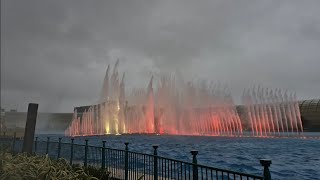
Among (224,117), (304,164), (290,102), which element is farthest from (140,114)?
(304,164)

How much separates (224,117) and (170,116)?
12133mm

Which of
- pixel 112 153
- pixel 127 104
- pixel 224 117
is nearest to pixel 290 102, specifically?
pixel 224 117

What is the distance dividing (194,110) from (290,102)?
21059 mm

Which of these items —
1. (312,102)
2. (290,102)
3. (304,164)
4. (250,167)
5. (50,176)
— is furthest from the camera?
(312,102)

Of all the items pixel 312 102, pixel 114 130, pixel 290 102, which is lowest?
pixel 114 130

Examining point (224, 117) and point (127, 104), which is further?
point (127, 104)

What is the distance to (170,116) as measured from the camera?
67.3 m

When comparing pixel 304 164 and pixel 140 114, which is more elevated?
pixel 140 114

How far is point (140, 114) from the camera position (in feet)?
230

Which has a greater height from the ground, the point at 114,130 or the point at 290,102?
the point at 290,102

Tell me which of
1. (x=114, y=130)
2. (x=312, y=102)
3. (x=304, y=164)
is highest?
(x=312, y=102)

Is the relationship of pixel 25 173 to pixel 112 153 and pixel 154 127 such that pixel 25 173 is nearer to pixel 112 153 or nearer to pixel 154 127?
pixel 112 153

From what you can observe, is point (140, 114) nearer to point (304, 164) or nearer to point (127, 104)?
point (127, 104)

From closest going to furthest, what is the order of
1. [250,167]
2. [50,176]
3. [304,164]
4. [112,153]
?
1. [50,176]
2. [112,153]
3. [250,167]
4. [304,164]
